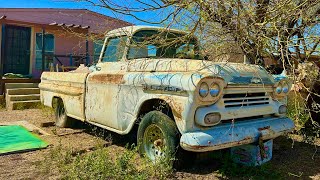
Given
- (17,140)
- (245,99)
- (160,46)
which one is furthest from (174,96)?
(17,140)

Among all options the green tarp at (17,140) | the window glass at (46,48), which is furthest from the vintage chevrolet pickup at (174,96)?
the window glass at (46,48)

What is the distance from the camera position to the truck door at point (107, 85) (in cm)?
439

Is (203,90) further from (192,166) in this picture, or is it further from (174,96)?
(192,166)

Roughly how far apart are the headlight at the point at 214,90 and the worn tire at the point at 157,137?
0.56 meters

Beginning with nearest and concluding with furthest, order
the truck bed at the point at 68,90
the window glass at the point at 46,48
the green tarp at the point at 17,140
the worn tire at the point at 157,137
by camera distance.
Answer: the worn tire at the point at 157,137, the green tarp at the point at 17,140, the truck bed at the point at 68,90, the window glass at the point at 46,48

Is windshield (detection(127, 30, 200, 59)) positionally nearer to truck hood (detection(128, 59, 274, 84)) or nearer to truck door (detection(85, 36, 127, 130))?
truck door (detection(85, 36, 127, 130))

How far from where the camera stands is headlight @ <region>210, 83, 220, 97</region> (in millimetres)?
3338

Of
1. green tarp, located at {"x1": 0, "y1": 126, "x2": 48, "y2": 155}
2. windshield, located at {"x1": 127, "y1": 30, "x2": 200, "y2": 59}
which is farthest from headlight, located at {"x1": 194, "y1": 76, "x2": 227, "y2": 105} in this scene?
green tarp, located at {"x1": 0, "y1": 126, "x2": 48, "y2": 155}

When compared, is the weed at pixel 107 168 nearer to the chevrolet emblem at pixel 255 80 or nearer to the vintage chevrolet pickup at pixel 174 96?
the vintage chevrolet pickup at pixel 174 96

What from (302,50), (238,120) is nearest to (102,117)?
(238,120)

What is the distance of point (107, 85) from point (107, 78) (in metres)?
0.10

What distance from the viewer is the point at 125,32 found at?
15.6 ft

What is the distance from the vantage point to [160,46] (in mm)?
4484

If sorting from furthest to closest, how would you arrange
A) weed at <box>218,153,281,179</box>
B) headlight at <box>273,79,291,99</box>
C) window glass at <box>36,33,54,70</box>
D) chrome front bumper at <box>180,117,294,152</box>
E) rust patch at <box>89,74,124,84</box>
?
window glass at <box>36,33,54,70</box>, rust patch at <box>89,74,124,84</box>, headlight at <box>273,79,291,99</box>, weed at <box>218,153,281,179</box>, chrome front bumper at <box>180,117,294,152</box>
